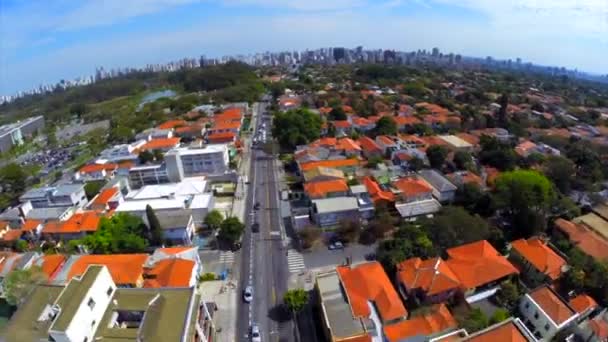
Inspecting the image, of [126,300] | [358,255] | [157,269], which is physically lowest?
[358,255]

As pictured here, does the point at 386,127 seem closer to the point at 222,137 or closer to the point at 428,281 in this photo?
the point at 222,137

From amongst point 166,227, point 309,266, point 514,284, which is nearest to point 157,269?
point 166,227

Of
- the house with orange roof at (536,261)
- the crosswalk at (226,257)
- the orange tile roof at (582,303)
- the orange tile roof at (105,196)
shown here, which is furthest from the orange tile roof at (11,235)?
the orange tile roof at (582,303)

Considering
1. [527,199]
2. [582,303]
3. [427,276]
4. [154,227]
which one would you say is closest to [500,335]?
[427,276]

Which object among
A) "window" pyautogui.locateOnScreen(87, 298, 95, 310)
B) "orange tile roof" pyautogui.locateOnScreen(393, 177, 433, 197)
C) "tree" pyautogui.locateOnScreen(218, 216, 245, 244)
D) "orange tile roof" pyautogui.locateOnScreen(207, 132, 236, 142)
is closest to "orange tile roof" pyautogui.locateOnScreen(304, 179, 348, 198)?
"orange tile roof" pyautogui.locateOnScreen(393, 177, 433, 197)

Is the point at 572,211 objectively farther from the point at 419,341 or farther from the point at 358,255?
the point at 419,341

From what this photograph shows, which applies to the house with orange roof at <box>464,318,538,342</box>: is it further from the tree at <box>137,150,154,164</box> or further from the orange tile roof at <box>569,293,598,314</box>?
the tree at <box>137,150,154,164</box>

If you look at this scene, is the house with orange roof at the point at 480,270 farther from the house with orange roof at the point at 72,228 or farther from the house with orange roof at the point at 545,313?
the house with orange roof at the point at 72,228
